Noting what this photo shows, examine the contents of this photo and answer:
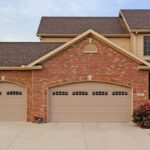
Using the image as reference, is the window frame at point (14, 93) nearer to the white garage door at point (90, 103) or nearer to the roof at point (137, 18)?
the white garage door at point (90, 103)

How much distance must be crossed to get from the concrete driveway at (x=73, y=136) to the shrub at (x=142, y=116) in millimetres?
441

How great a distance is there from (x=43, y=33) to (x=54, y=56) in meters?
6.98

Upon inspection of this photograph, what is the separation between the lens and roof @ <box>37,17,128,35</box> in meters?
28.9

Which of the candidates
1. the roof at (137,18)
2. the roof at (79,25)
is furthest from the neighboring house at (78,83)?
the roof at (79,25)

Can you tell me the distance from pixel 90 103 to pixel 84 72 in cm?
191

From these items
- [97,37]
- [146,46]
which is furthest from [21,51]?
[146,46]

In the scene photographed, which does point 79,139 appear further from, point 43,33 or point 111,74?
point 43,33

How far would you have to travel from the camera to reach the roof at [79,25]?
94.8 feet

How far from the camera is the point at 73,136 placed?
676 inches

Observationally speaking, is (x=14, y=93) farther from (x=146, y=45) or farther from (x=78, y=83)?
(x=146, y=45)

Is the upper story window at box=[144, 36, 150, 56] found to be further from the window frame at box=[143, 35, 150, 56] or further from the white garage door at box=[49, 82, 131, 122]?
the white garage door at box=[49, 82, 131, 122]

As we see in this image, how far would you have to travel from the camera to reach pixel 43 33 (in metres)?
28.6

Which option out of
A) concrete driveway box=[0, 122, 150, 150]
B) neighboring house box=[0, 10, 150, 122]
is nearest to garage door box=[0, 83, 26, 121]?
neighboring house box=[0, 10, 150, 122]

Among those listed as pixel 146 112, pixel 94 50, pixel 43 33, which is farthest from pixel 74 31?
pixel 146 112
